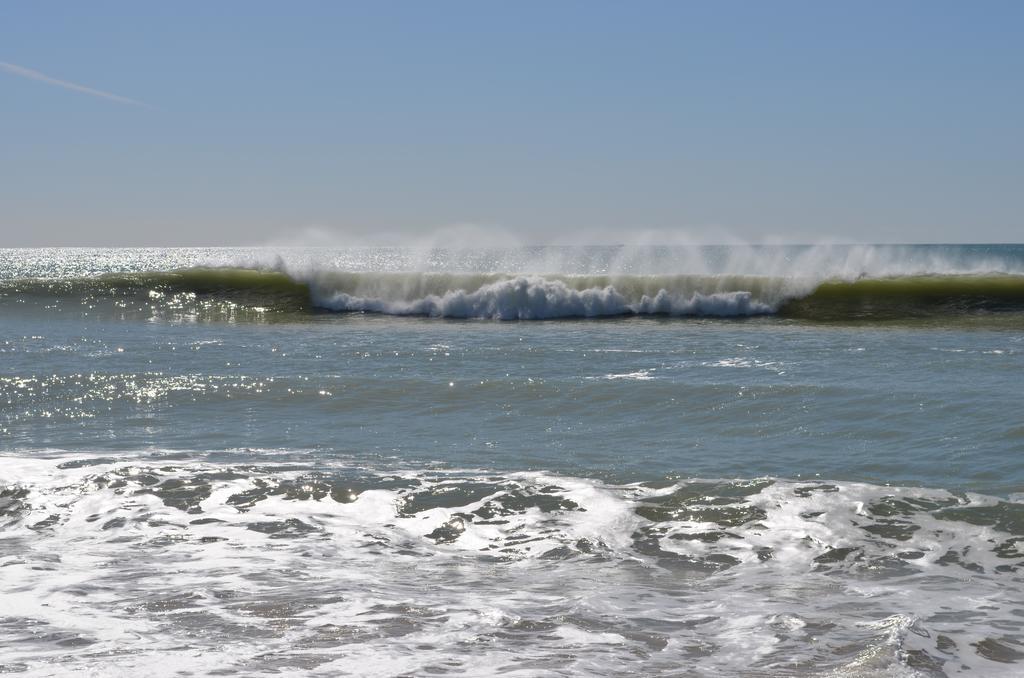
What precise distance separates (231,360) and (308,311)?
10203mm

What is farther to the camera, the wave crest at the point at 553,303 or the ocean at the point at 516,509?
the wave crest at the point at 553,303

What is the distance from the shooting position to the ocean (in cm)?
446

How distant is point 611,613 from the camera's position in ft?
16.1

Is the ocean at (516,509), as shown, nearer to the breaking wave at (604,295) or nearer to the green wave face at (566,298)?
the green wave face at (566,298)

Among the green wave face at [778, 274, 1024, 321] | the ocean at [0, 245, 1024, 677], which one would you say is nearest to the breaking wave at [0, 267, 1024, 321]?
the green wave face at [778, 274, 1024, 321]

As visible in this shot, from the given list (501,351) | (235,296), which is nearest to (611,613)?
(501,351)

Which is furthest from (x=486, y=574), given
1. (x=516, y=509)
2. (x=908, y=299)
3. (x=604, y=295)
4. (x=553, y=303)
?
(x=908, y=299)

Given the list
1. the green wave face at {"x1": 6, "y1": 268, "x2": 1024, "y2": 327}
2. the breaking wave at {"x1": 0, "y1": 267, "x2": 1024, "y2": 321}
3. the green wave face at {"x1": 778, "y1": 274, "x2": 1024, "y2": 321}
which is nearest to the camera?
the green wave face at {"x1": 778, "y1": 274, "x2": 1024, "y2": 321}

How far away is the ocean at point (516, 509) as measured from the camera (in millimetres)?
4457

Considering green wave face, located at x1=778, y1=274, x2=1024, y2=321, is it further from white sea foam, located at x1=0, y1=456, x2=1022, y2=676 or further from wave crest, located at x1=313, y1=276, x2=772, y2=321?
white sea foam, located at x1=0, y1=456, x2=1022, y2=676

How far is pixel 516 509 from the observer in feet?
23.1

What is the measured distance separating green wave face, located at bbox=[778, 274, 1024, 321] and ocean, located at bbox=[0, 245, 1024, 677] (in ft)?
17.9

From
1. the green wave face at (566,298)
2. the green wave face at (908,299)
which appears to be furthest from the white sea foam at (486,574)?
the green wave face at (908,299)

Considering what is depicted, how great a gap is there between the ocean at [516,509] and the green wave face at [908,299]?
17.9 feet
